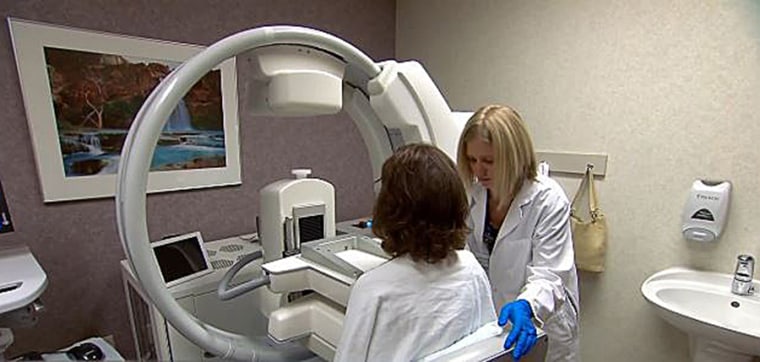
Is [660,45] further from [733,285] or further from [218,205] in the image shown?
[218,205]

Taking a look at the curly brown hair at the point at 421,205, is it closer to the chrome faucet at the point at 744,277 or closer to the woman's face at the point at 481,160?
the woman's face at the point at 481,160

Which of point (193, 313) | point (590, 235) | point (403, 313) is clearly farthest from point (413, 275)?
point (590, 235)

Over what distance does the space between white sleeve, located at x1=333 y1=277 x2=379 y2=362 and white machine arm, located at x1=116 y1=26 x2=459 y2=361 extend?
1.32 ft

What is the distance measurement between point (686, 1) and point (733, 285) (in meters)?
1.11

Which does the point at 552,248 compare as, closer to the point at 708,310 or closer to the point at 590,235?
the point at 590,235

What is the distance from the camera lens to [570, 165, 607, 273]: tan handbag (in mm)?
1876

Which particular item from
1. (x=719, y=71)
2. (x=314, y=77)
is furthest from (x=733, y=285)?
(x=314, y=77)

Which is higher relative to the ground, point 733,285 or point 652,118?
point 652,118

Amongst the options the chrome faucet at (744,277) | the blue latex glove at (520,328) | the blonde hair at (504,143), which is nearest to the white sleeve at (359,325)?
the blue latex glove at (520,328)

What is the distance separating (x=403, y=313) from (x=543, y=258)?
0.65 meters

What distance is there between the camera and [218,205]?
2082mm

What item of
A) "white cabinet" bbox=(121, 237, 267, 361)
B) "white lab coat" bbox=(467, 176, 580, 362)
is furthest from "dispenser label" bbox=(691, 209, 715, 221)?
"white cabinet" bbox=(121, 237, 267, 361)

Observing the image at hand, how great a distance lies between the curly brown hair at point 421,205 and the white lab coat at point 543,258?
470mm

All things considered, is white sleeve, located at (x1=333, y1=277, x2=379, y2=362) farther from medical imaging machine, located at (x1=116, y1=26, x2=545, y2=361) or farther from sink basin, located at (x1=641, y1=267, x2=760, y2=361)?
sink basin, located at (x1=641, y1=267, x2=760, y2=361)
